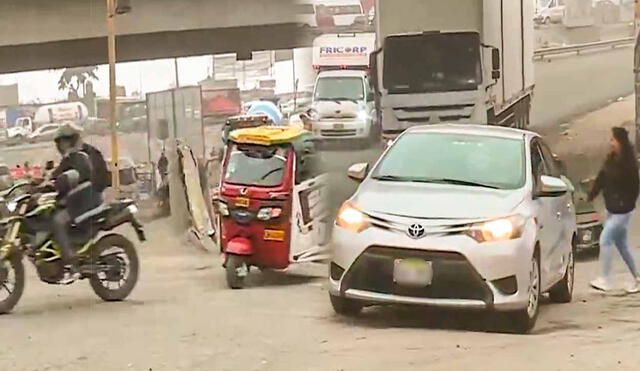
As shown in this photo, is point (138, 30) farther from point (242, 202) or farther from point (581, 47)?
point (581, 47)

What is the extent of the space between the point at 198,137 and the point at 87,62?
3.88 ft

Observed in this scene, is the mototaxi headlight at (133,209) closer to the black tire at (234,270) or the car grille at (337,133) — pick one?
the black tire at (234,270)

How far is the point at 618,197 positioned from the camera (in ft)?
24.9

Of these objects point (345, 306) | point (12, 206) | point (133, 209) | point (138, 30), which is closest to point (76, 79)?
point (138, 30)

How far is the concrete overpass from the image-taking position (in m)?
7.75

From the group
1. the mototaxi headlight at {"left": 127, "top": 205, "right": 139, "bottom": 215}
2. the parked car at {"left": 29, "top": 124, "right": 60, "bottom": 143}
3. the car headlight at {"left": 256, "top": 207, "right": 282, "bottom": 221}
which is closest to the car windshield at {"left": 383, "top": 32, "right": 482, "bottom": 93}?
the car headlight at {"left": 256, "top": 207, "right": 282, "bottom": 221}

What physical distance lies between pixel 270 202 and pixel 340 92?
160cm

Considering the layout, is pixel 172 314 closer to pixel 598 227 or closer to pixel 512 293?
pixel 512 293

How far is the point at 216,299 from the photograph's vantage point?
7199 millimetres

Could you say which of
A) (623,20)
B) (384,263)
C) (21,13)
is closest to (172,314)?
(384,263)

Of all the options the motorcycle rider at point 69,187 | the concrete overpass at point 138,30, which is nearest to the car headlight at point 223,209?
the concrete overpass at point 138,30

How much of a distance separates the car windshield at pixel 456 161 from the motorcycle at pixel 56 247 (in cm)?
179

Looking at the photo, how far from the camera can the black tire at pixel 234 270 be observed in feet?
26.2

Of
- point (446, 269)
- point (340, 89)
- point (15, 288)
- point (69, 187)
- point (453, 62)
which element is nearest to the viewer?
point (446, 269)
